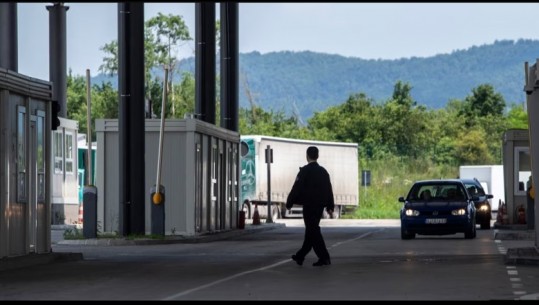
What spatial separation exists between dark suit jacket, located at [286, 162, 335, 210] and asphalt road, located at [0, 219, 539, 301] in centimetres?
106

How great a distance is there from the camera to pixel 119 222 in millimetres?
38750

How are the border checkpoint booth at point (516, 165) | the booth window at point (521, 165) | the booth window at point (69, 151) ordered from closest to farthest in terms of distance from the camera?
the border checkpoint booth at point (516, 165) → the booth window at point (521, 165) → the booth window at point (69, 151)

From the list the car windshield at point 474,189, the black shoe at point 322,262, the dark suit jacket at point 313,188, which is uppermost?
the car windshield at point 474,189

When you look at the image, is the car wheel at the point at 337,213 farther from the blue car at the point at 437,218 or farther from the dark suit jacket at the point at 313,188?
the dark suit jacket at the point at 313,188

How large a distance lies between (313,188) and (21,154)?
17.1 ft

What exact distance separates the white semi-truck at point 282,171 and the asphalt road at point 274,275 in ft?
95.4

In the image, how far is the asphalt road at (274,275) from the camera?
60.3 ft

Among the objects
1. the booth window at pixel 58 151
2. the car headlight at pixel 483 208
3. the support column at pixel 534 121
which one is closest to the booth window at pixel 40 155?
the support column at pixel 534 121

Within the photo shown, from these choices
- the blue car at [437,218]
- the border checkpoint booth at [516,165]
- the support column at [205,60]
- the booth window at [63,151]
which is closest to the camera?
the blue car at [437,218]

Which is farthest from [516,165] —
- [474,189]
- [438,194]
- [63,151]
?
[63,151]

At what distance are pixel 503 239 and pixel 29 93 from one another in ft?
55.3

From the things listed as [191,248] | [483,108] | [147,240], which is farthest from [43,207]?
[483,108]

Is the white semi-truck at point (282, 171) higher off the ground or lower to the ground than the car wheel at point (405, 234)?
higher

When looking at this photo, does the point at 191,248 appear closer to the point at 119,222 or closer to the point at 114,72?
the point at 119,222
